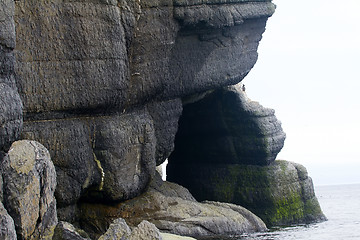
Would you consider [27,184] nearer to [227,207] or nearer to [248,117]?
[227,207]

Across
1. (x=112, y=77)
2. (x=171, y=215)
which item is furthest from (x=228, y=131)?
(x=112, y=77)

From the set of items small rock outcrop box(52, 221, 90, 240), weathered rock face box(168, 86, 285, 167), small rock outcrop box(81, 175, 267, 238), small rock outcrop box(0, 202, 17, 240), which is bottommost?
small rock outcrop box(81, 175, 267, 238)

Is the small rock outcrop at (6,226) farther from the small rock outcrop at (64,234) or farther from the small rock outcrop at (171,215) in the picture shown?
the small rock outcrop at (171,215)

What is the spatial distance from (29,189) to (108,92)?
553cm

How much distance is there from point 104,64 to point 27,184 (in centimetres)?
561

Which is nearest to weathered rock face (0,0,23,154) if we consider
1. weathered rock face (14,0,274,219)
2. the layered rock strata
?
weathered rock face (14,0,274,219)

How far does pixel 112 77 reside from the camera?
19328mm

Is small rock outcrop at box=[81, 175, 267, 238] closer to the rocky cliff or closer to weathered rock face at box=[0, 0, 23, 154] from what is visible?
the rocky cliff

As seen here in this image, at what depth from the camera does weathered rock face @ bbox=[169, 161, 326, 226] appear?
24.8 metres

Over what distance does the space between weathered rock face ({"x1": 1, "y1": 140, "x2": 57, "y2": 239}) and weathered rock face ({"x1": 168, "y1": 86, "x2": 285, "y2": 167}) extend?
35.5ft

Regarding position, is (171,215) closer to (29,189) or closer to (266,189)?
(266,189)

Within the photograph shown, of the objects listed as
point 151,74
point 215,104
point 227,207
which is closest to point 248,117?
point 215,104

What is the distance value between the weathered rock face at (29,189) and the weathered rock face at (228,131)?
35.5 ft

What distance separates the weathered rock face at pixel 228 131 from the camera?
25.0 m
